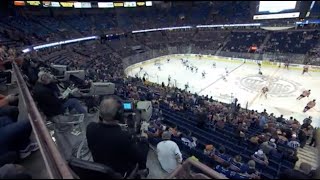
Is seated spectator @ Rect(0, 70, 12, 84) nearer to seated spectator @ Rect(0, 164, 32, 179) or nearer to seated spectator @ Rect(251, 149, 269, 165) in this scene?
seated spectator @ Rect(0, 164, 32, 179)

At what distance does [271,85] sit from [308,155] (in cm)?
1477

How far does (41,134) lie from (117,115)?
2.62 feet

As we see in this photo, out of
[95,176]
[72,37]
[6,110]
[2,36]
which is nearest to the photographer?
[95,176]

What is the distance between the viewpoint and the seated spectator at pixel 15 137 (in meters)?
3.45

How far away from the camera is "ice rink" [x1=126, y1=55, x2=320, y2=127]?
1767cm

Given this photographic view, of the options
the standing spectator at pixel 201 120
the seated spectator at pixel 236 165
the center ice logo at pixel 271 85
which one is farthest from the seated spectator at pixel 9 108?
the center ice logo at pixel 271 85

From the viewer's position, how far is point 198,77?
2616 centimetres

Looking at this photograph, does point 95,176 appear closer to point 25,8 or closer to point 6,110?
point 6,110

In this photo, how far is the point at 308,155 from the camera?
8602 mm

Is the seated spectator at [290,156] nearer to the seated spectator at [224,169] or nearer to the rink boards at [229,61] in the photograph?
the seated spectator at [224,169]

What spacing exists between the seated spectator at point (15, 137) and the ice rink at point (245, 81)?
15.2m

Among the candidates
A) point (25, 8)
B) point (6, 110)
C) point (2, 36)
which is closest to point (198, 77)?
point (2, 36)

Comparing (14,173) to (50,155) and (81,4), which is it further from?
(81,4)

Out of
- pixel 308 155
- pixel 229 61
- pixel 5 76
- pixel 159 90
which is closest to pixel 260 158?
pixel 308 155
